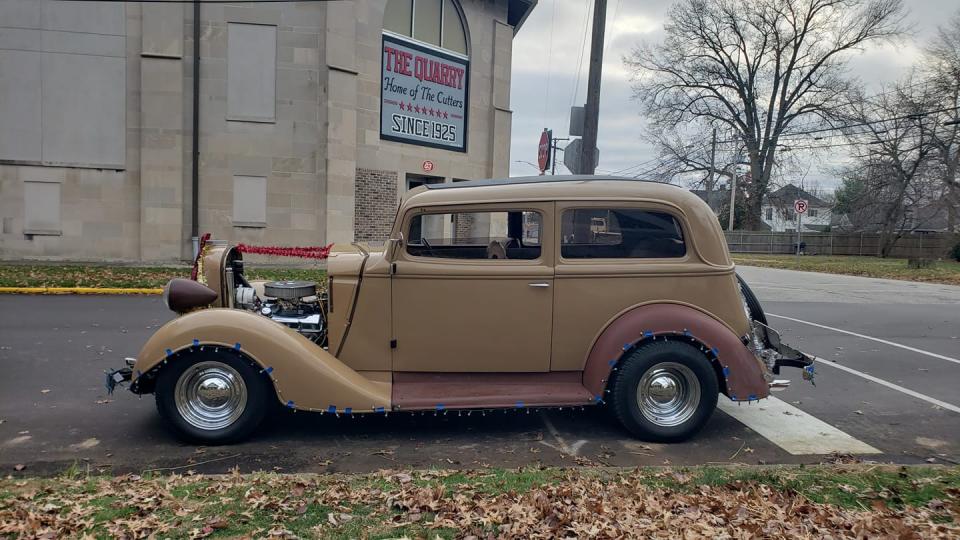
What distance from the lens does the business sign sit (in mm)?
19078

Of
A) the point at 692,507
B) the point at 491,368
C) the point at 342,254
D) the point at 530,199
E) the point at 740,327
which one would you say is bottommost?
the point at 692,507

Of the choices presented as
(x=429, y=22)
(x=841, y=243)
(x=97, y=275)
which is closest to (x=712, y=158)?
(x=841, y=243)

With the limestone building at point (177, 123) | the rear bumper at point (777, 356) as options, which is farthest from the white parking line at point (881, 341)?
the limestone building at point (177, 123)

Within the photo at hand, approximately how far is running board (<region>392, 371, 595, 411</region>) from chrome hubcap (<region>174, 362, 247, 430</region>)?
45.3 inches

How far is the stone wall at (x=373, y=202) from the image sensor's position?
61.3 feet

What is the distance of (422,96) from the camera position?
19.8 meters

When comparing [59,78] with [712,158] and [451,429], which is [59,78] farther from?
[712,158]

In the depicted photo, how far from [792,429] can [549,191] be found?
2832 millimetres

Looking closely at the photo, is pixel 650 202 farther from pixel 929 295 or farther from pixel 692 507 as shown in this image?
pixel 929 295

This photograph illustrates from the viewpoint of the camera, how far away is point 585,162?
33.8 feet

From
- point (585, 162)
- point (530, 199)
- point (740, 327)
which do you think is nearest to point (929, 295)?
point (585, 162)

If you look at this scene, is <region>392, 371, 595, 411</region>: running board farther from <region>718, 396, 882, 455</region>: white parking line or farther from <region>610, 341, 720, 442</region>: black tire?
<region>718, 396, 882, 455</region>: white parking line

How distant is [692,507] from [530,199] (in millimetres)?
2541

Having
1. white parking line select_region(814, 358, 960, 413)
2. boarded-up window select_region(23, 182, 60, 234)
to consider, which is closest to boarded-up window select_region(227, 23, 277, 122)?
boarded-up window select_region(23, 182, 60, 234)
